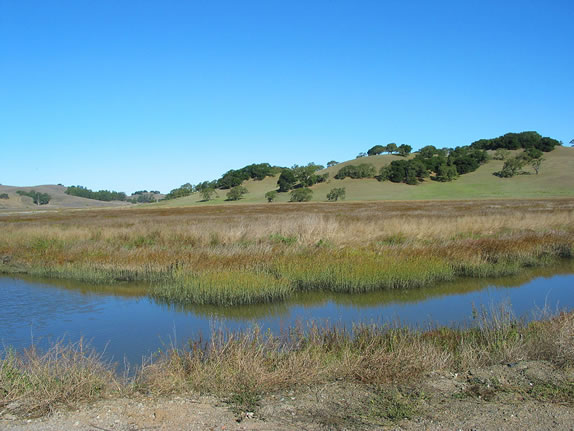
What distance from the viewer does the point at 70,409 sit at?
4812 mm

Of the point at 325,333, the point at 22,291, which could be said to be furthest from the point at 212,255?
the point at 325,333

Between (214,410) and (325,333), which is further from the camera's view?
(325,333)

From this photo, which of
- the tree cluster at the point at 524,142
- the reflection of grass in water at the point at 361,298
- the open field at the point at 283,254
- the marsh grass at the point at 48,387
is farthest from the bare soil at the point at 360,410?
the tree cluster at the point at 524,142

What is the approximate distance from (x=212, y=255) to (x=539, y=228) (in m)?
16.3

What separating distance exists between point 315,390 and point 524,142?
131411 millimetres

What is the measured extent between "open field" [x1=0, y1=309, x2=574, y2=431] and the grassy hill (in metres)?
78.0

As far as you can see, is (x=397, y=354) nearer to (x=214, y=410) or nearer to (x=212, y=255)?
(x=214, y=410)

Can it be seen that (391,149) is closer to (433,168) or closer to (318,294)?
(433,168)

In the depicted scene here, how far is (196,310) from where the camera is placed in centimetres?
1165

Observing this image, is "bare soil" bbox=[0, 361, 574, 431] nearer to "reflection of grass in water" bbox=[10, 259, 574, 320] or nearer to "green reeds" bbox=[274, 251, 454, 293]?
"reflection of grass in water" bbox=[10, 259, 574, 320]

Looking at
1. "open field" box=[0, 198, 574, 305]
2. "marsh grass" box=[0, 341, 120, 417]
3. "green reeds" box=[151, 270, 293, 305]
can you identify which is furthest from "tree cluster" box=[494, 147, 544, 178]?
"marsh grass" box=[0, 341, 120, 417]

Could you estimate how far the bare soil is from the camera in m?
4.43

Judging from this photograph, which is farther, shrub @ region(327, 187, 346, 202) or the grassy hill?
shrub @ region(327, 187, 346, 202)

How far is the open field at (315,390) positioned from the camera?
4.54 meters
